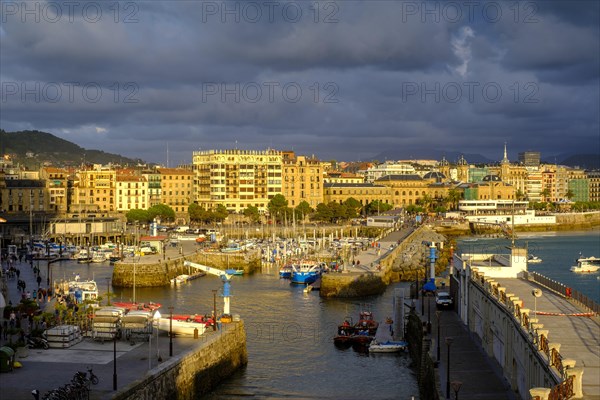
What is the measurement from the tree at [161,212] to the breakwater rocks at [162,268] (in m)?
46.6

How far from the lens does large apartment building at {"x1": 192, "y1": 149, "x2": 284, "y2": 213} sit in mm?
125062

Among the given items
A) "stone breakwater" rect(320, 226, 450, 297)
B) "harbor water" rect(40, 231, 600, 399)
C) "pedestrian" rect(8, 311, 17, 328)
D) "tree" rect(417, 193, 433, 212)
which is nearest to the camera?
"harbor water" rect(40, 231, 600, 399)

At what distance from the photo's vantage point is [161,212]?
380ft

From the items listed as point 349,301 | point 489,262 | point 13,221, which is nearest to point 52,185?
point 13,221

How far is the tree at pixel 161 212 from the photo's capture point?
115 meters

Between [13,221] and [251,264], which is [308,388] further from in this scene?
[13,221]

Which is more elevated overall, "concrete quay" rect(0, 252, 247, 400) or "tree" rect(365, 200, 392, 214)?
"tree" rect(365, 200, 392, 214)

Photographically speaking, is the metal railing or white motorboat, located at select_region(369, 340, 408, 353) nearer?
the metal railing

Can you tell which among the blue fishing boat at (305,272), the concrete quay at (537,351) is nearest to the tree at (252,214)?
the blue fishing boat at (305,272)

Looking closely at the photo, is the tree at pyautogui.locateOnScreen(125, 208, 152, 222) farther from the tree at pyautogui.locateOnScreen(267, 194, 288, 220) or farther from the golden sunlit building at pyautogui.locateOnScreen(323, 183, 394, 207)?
the golden sunlit building at pyautogui.locateOnScreen(323, 183, 394, 207)

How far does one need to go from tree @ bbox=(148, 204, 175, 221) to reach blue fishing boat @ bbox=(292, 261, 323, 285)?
183 ft

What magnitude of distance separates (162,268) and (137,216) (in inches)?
2113

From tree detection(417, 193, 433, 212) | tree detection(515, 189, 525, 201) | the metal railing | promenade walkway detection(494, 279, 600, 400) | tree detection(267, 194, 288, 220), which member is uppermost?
tree detection(515, 189, 525, 201)

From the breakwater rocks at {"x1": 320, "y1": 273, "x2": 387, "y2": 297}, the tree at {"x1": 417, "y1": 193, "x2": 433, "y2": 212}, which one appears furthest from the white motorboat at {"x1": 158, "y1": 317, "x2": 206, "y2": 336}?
the tree at {"x1": 417, "y1": 193, "x2": 433, "y2": 212}
